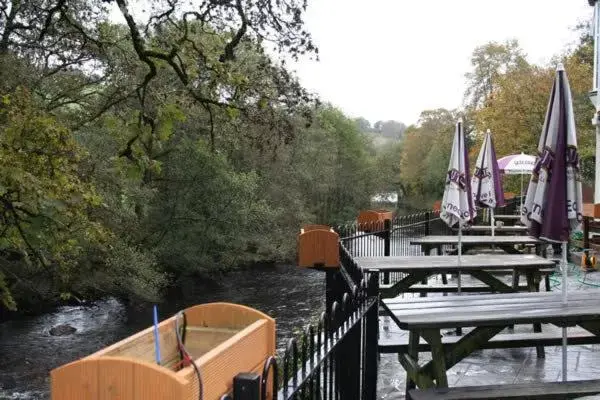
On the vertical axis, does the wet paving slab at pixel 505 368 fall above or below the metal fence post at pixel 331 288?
below

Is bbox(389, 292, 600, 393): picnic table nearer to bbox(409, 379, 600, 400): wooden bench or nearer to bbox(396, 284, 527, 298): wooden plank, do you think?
bbox(409, 379, 600, 400): wooden bench

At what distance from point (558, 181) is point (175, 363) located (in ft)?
9.93

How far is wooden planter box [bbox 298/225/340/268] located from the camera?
7.11m

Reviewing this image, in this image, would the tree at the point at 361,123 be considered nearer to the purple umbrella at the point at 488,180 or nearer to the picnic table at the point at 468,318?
the purple umbrella at the point at 488,180

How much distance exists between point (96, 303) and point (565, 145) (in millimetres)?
19677

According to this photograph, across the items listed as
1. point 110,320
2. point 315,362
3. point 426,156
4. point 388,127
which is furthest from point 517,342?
point 388,127

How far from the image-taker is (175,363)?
307cm

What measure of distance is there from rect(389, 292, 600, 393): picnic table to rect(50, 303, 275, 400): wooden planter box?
1334mm

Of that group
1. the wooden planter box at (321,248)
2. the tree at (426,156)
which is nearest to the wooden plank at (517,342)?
the wooden planter box at (321,248)

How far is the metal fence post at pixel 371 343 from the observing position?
4289mm

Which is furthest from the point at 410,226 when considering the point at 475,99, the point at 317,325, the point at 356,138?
the point at 356,138

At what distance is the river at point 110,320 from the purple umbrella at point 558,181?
10997 mm

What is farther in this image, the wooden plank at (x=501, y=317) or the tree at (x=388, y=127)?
the tree at (x=388, y=127)

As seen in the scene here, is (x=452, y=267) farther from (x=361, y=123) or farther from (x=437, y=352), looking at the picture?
(x=361, y=123)
